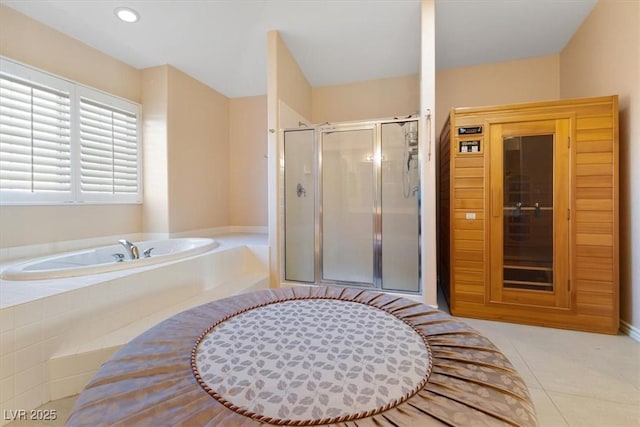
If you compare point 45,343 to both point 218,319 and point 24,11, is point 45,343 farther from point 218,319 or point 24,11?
point 24,11

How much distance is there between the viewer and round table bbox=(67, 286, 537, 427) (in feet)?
1.88

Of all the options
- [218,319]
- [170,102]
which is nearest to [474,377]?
[218,319]

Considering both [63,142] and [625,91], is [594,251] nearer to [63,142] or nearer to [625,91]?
[625,91]

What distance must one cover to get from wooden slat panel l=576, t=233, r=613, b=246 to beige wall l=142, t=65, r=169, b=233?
3931 millimetres

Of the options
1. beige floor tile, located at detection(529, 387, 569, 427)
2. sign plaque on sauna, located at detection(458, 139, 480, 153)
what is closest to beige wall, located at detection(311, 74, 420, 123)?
sign plaque on sauna, located at detection(458, 139, 480, 153)

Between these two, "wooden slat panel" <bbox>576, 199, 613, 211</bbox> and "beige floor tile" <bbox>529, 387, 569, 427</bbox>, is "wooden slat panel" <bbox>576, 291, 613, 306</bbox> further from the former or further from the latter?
"beige floor tile" <bbox>529, 387, 569, 427</bbox>

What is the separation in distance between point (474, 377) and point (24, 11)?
3758 mm

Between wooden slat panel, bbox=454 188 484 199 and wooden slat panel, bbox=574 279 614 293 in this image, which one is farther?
wooden slat panel, bbox=454 188 484 199

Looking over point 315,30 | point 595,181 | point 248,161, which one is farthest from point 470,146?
point 248,161

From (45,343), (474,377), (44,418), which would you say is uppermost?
(474,377)

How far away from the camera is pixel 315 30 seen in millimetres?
2871

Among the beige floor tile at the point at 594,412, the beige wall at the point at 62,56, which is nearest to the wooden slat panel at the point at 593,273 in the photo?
the beige floor tile at the point at 594,412

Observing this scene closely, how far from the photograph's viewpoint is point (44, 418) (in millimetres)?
1292

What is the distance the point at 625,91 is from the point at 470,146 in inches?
43.0
